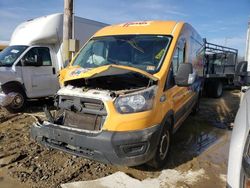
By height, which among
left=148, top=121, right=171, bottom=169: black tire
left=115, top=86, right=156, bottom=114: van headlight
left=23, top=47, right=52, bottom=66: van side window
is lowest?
left=148, top=121, right=171, bottom=169: black tire

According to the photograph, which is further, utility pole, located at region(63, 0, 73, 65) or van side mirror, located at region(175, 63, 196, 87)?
utility pole, located at region(63, 0, 73, 65)

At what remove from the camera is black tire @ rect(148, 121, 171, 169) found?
4.02 meters

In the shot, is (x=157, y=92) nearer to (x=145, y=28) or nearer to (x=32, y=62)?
(x=145, y=28)

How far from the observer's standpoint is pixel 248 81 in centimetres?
352

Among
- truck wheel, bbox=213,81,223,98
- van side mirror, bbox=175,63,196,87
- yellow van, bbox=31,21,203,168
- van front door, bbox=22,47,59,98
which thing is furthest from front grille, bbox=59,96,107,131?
truck wheel, bbox=213,81,223,98

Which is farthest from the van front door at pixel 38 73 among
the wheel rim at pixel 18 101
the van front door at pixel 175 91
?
the van front door at pixel 175 91

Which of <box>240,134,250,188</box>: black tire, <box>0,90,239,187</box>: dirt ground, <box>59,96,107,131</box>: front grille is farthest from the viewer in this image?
<box>0,90,239,187</box>: dirt ground

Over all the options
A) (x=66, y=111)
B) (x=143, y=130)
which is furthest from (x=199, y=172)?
(x=66, y=111)

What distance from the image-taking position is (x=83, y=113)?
155 inches

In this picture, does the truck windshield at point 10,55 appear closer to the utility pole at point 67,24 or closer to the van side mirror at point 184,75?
the utility pole at point 67,24

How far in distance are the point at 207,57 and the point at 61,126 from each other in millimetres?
8506

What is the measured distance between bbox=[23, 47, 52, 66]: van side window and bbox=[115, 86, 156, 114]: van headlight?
523cm

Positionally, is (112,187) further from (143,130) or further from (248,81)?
(248,81)

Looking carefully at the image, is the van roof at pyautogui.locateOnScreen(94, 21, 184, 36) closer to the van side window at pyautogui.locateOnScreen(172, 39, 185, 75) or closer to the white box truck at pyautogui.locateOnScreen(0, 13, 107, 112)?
the van side window at pyautogui.locateOnScreen(172, 39, 185, 75)
